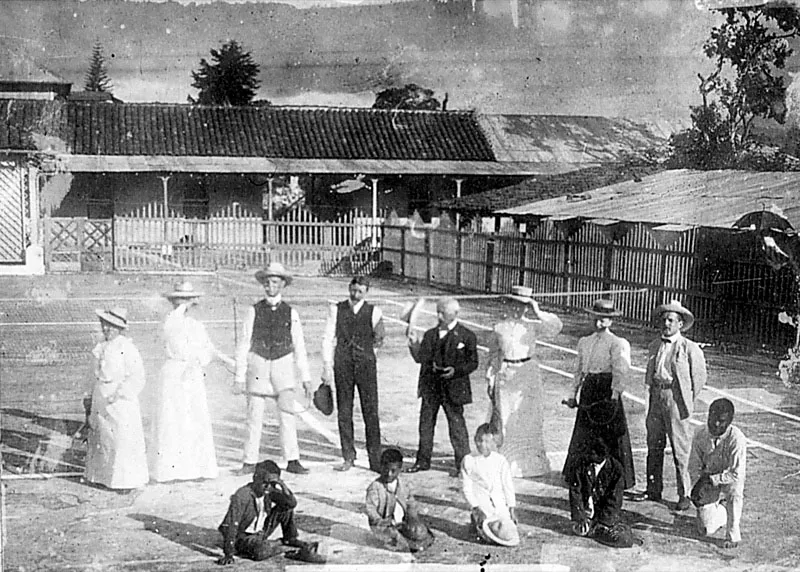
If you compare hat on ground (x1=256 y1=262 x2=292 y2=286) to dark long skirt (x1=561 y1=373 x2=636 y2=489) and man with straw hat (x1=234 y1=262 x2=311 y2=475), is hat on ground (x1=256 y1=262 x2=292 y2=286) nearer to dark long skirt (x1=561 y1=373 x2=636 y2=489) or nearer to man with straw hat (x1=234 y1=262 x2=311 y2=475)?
man with straw hat (x1=234 y1=262 x2=311 y2=475)

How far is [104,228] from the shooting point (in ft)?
63.2

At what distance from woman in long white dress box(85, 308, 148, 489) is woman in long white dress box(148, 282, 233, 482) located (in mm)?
176

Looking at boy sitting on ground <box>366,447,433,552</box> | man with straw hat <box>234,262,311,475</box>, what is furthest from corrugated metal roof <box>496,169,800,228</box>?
boy sitting on ground <box>366,447,433,552</box>

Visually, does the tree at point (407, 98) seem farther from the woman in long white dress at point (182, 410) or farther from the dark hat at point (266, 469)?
the dark hat at point (266, 469)

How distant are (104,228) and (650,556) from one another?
54.1ft

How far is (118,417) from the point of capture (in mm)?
5918

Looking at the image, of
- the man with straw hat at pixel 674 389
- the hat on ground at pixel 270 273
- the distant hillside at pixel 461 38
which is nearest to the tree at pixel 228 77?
the distant hillside at pixel 461 38

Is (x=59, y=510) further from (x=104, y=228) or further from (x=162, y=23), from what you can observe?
(x=104, y=228)

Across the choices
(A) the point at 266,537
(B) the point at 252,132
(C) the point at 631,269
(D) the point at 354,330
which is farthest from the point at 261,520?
(B) the point at 252,132

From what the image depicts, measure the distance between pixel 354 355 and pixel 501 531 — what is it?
175 centimetres

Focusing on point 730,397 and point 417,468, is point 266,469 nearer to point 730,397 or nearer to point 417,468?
point 417,468

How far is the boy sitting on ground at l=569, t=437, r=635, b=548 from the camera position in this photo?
5.41 m

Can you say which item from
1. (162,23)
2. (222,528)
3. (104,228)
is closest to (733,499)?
(222,528)

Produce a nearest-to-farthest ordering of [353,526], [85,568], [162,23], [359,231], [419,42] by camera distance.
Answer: [85,568] → [353,526] → [162,23] → [419,42] → [359,231]
